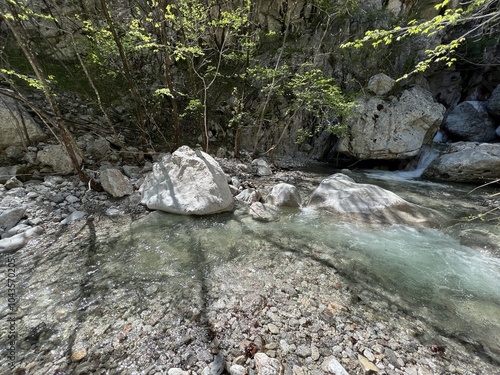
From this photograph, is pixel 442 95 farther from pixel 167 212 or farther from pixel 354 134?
pixel 167 212

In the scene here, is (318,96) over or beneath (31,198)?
over

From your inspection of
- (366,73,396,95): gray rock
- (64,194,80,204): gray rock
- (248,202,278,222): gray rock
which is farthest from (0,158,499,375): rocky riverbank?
(366,73,396,95): gray rock

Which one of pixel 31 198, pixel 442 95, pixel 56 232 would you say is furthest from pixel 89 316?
pixel 442 95

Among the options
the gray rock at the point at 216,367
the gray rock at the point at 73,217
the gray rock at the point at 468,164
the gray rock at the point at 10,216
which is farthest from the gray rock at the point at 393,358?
the gray rock at the point at 468,164

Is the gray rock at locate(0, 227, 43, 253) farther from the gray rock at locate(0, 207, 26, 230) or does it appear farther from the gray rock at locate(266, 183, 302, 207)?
the gray rock at locate(266, 183, 302, 207)

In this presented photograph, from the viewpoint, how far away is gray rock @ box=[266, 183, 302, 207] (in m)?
6.22

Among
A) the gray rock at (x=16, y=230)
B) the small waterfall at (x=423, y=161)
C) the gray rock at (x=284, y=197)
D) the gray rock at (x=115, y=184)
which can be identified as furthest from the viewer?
the small waterfall at (x=423, y=161)

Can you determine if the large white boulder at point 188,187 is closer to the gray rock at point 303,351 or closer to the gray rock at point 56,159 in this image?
the gray rock at point 56,159

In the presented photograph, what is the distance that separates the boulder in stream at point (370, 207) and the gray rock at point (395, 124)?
6.80 metres

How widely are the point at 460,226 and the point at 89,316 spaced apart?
759 cm

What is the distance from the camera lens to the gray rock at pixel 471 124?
15.0 m

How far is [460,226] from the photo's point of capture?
5363mm

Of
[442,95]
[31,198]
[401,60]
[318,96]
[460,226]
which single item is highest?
[401,60]

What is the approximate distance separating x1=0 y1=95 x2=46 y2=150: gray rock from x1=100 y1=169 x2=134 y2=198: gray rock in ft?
9.02
